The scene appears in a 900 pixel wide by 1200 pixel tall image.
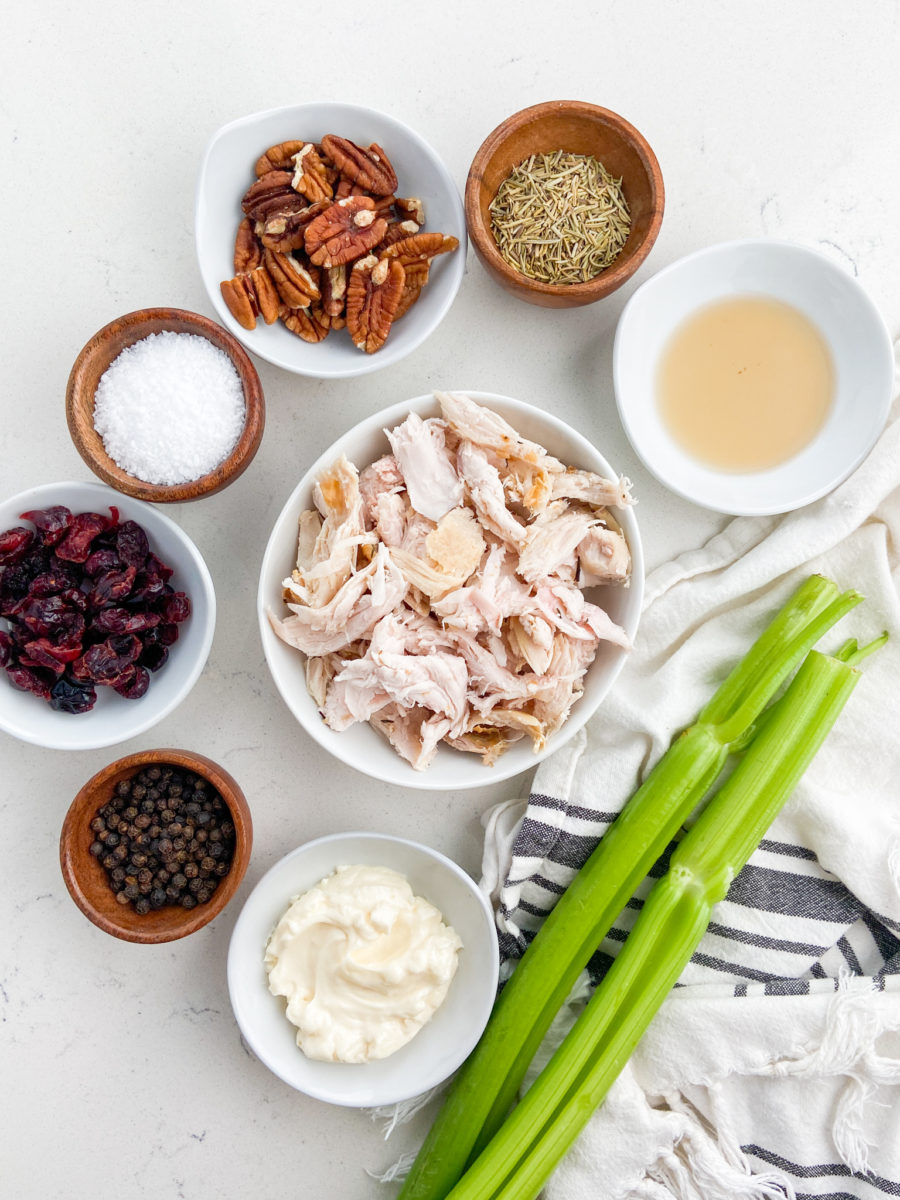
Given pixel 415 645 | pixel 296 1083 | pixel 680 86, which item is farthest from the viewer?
pixel 680 86

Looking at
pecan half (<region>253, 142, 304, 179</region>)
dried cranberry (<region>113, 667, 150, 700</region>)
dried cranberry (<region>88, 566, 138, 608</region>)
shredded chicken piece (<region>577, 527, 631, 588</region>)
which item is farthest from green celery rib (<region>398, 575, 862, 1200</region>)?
pecan half (<region>253, 142, 304, 179</region>)

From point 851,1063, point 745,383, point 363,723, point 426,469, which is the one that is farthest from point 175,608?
point 851,1063

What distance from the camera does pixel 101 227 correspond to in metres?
1.84

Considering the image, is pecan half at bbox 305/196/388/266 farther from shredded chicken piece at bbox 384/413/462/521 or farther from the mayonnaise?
the mayonnaise

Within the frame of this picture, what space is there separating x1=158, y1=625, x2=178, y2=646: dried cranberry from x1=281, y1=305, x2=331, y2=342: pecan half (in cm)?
61

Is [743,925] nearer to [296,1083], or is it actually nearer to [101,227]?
[296,1083]

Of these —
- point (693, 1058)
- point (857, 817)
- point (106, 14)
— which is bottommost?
point (693, 1058)

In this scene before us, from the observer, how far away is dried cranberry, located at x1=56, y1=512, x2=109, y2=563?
62.4 inches

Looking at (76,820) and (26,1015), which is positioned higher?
(76,820)

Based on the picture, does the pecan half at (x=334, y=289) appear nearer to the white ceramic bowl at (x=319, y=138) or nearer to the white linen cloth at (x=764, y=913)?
the white ceramic bowl at (x=319, y=138)

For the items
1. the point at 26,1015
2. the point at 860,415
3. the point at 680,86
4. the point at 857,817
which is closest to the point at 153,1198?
the point at 26,1015

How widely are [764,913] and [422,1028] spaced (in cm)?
73

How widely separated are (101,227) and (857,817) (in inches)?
76.8

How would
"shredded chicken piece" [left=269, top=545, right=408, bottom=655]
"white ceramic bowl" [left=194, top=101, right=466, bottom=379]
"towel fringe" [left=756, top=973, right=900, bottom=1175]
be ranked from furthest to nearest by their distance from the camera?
"towel fringe" [left=756, top=973, right=900, bottom=1175], "white ceramic bowl" [left=194, top=101, right=466, bottom=379], "shredded chicken piece" [left=269, top=545, right=408, bottom=655]
